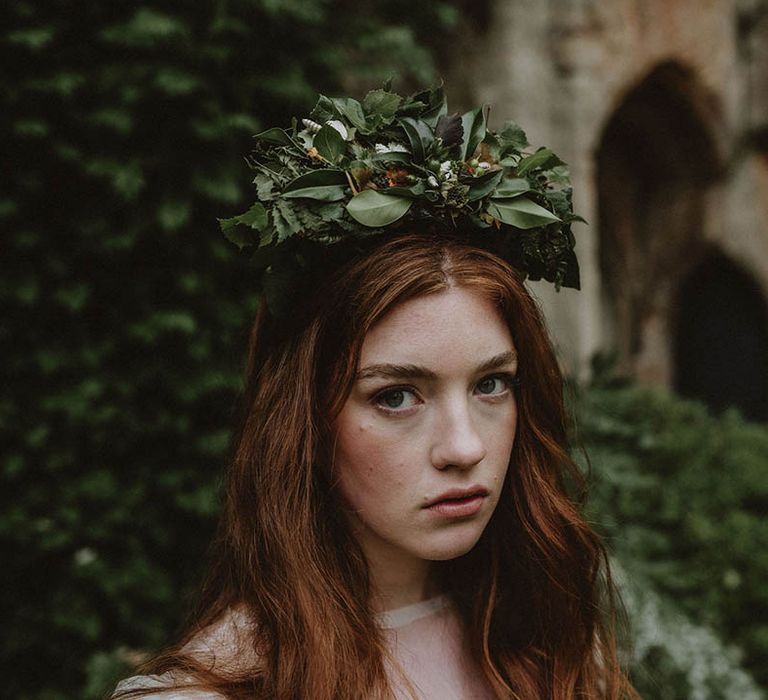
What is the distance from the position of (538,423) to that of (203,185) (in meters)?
1.88

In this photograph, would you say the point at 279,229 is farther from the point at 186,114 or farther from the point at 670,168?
the point at 670,168

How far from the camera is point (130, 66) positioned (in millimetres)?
3086

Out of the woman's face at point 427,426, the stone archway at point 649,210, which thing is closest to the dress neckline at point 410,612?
the woman's face at point 427,426

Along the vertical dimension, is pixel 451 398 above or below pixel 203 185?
below

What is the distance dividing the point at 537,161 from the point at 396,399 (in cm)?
60

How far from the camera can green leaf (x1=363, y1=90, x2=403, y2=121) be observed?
5.44ft

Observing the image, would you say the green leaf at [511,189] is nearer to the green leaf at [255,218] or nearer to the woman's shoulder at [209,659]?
the green leaf at [255,218]

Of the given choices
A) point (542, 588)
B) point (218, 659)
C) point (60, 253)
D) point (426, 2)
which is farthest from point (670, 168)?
point (218, 659)

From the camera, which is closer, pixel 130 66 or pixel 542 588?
pixel 542 588

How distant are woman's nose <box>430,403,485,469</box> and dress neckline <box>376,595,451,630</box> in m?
0.41

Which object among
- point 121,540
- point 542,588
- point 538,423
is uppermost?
point 538,423

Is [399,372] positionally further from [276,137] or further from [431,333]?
[276,137]

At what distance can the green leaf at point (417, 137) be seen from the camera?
1.63 m

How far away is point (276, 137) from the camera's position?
1.64m
